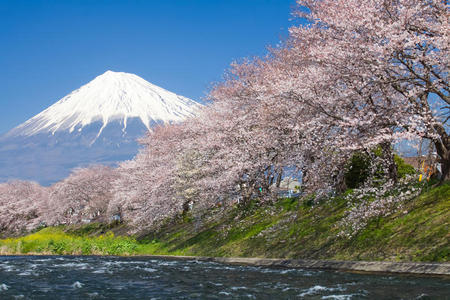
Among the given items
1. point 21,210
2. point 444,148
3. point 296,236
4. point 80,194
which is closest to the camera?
point 444,148

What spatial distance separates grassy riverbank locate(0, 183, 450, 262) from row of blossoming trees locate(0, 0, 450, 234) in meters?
1.64

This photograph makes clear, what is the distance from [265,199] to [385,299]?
64.0 feet

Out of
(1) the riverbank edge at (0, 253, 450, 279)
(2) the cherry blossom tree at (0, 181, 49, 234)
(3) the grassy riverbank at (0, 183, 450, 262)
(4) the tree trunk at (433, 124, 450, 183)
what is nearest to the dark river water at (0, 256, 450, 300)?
(1) the riverbank edge at (0, 253, 450, 279)

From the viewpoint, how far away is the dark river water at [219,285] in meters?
12.1

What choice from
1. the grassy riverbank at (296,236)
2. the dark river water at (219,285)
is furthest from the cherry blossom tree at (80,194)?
the dark river water at (219,285)

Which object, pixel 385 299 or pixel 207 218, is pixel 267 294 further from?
pixel 207 218

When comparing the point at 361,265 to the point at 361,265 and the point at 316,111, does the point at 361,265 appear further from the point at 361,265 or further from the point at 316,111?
the point at 316,111

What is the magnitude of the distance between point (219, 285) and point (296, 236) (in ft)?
32.3

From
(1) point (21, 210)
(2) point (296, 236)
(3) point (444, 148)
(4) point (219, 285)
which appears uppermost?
(1) point (21, 210)

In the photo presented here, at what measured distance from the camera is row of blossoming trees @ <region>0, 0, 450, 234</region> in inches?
659

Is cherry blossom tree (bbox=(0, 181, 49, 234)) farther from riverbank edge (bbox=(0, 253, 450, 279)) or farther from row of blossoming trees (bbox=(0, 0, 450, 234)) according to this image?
riverbank edge (bbox=(0, 253, 450, 279))

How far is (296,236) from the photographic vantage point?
23.7 m

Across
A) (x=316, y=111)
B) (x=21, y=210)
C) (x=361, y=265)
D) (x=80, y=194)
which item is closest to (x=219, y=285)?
(x=361, y=265)

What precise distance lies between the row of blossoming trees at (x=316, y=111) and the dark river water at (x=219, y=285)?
184 inches
